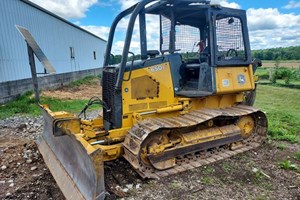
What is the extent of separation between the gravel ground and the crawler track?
0.15 meters

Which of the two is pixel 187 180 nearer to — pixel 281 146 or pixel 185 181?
pixel 185 181

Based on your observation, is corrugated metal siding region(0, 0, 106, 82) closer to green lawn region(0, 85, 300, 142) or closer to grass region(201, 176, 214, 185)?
green lawn region(0, 85, 300, 142)

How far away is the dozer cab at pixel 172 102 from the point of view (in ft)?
13.7

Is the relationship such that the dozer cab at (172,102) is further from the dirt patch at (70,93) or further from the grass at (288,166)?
the dirt patch at (70,93)

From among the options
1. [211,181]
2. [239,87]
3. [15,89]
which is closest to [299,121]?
[239,87]

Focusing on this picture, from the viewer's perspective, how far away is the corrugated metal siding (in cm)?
1097

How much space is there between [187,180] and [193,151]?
64cm

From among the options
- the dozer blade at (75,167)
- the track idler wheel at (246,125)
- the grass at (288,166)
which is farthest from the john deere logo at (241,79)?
the dozer blade at (75,167)

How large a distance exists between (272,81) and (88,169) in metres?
21.1

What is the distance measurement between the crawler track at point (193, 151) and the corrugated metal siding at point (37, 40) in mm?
8593

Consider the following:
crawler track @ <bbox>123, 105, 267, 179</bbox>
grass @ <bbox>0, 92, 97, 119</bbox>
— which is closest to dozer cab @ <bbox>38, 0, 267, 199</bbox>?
crawler track @ <bbox>123, 105, 267, 179</bbox>

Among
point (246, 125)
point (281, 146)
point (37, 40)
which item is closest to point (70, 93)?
point (37, 40)

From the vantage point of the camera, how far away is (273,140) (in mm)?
5898

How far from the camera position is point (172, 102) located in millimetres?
4855
